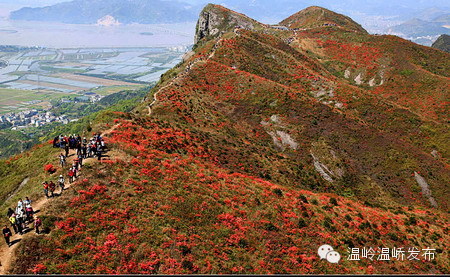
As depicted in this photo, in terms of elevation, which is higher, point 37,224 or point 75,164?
point 75,164

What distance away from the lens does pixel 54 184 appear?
2553 centimetres

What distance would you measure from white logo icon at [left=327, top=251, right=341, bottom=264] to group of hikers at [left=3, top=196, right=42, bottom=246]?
1112 inches

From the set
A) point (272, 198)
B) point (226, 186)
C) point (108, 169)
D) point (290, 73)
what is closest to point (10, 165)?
point (108, 169)

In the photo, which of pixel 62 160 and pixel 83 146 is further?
pixel 83 146

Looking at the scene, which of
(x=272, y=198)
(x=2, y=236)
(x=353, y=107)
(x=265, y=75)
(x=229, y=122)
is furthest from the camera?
(x=265, y=75)

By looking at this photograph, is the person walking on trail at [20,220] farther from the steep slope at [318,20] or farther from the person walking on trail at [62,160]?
the steep slope at [318,20]

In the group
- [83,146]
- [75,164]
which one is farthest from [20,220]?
[83,146]

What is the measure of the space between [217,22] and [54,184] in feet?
444

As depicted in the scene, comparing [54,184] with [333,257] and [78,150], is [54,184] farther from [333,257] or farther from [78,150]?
[333,257]

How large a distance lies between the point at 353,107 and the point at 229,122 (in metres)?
37.1

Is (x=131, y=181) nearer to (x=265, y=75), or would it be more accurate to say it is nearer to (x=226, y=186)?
(x=226, y=186)

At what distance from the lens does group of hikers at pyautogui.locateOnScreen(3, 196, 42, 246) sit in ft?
66.4

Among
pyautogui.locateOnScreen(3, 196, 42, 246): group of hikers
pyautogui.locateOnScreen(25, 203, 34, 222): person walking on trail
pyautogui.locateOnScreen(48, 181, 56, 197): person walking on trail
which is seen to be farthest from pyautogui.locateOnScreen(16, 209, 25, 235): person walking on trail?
pyautogui.locateOnScreen(48, 181, 56, 197): person walking on trail

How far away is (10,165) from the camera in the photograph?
37688 millimetres
